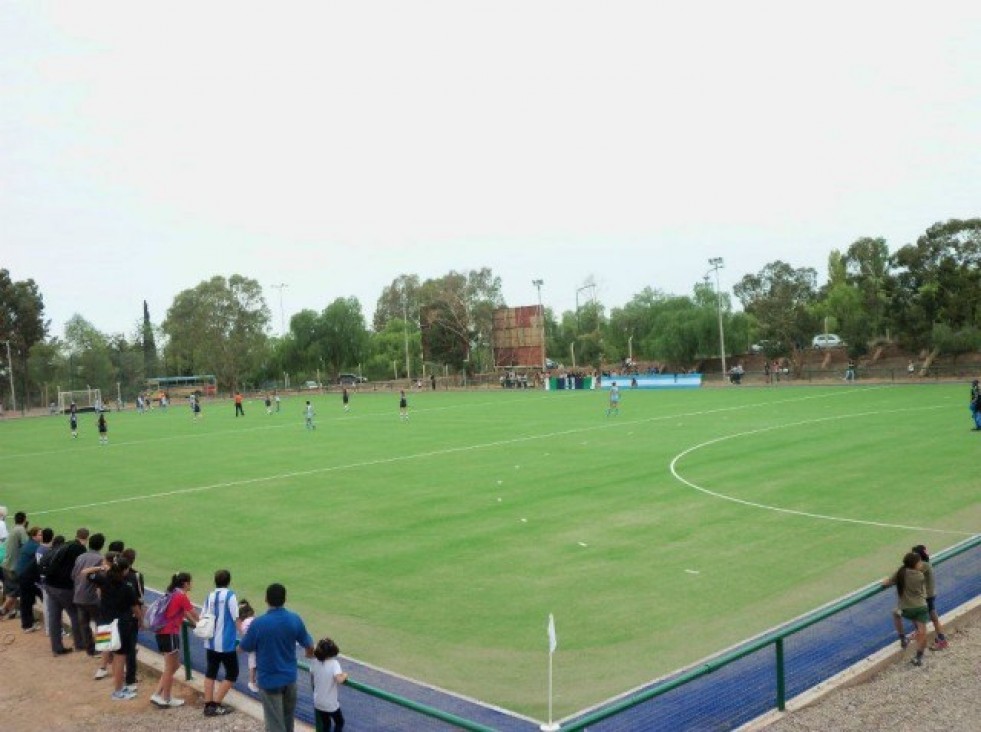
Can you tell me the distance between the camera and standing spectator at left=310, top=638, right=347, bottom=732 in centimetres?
794

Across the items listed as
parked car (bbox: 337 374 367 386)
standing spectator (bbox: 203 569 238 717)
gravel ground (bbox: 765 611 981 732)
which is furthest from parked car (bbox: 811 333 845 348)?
standing spectator (bbox: 203 569 238 717)

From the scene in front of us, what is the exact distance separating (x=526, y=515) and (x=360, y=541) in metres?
3.96

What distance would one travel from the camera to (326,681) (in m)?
8.01

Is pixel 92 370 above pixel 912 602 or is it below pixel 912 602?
above

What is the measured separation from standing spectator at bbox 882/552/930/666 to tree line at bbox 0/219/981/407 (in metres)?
62.1

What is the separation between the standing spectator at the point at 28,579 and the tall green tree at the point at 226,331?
10154 cm

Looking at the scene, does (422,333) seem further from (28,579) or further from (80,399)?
(28,579)

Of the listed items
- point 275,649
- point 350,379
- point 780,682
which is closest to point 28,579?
point 275,649

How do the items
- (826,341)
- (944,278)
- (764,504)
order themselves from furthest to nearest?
(826,341) → (944,278) → (764,504)

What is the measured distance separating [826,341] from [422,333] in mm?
44361

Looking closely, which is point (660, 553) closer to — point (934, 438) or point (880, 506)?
point (880, 506)

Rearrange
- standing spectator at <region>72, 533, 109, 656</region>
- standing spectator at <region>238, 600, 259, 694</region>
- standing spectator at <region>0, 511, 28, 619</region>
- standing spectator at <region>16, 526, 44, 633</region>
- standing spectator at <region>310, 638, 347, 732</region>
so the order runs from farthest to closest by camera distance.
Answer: standing spectator at <region>0, 511, 28, 619</region>
standing spectator at <region>16, 526, 44, 633</region>
standing spectator at <region>72, 533, 109, 656</region>
standing spectator at <region>238, 600, 259, 694</region>
standing spectator at <region>310, 638, 347, 732</region>

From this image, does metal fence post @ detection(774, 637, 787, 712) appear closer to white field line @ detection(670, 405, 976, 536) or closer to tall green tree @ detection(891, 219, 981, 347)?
white field line @ detection(670, 405, 976, 536)

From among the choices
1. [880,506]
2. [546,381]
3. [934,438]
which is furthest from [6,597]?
[546,381]
